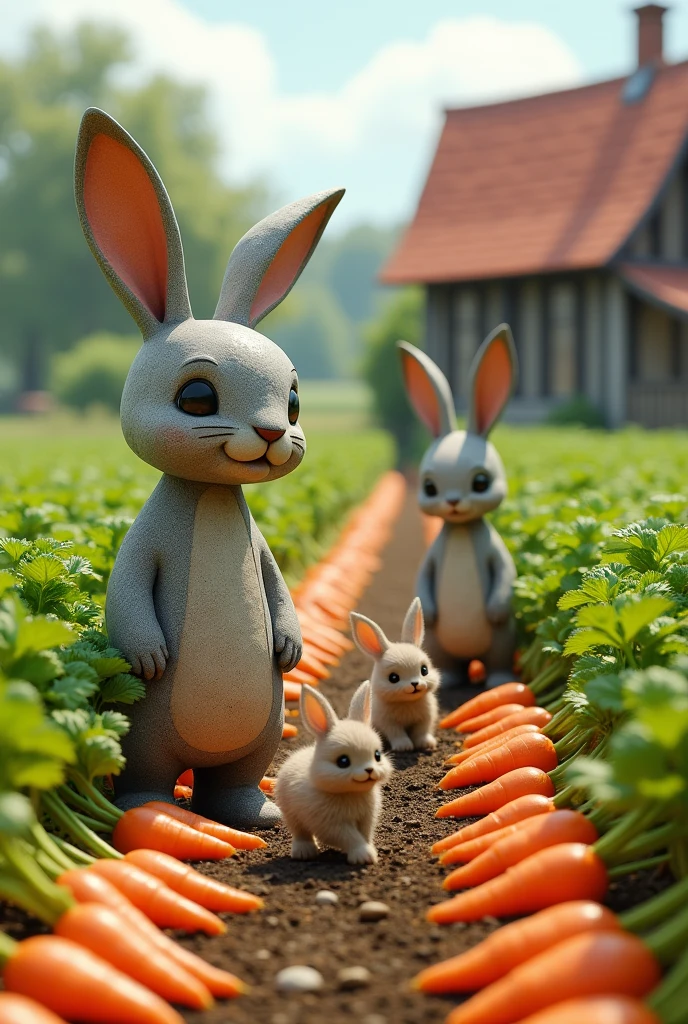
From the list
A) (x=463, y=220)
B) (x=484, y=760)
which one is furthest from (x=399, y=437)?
(x=484, y=760)

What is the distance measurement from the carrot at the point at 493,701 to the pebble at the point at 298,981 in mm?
2780

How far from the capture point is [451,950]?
2.77 meters

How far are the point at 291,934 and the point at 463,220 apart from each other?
23271mm

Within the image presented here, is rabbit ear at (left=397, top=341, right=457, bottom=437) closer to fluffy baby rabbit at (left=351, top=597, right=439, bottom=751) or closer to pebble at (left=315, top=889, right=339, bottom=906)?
fluffy baby rabbit at (left=351, top=597, right=439, bottom=751)

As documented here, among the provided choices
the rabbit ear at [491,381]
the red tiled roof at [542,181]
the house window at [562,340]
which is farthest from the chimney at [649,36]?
the rabbit ear at [491,381]

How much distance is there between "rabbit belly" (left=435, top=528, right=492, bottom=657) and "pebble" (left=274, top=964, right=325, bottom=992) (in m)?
3.39

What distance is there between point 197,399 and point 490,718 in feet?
6.87

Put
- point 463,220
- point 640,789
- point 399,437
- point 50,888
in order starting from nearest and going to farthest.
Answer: point 640,789
point 50,888
point 463,220
point 399,437

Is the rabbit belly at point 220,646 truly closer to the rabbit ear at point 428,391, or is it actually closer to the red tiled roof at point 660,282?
the rabbit ear at point 428,391

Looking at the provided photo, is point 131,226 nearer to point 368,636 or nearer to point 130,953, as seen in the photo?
point 368,636

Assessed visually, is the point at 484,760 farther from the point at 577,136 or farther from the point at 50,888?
the point at 577,136

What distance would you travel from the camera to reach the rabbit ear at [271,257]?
4145 millimetres

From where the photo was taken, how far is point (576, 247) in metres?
21.6

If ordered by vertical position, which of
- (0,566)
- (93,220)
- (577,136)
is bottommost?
(0,566)
